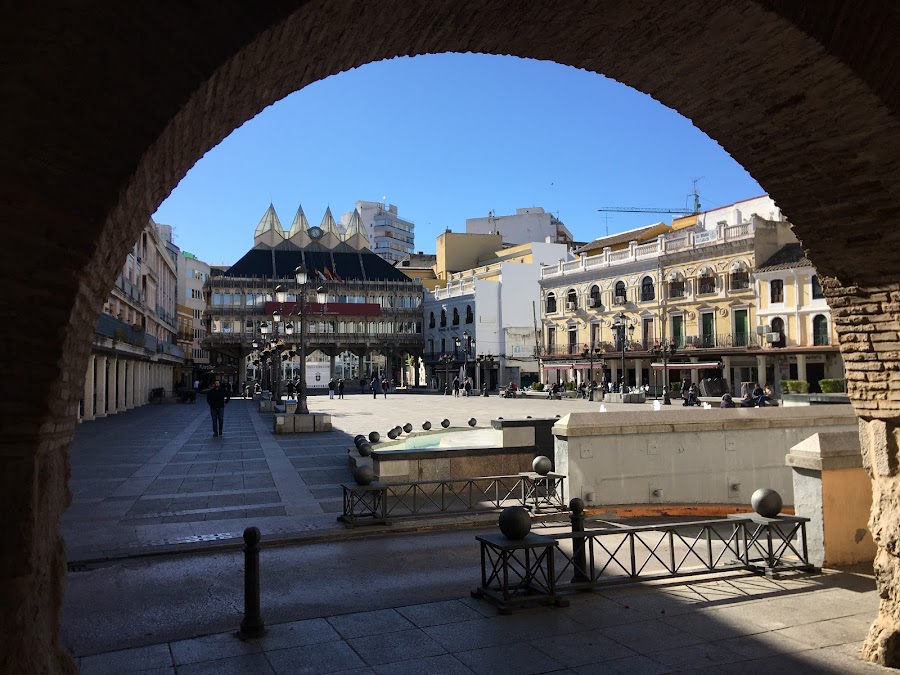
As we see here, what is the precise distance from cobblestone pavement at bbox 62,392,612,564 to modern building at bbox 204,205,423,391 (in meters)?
43.9

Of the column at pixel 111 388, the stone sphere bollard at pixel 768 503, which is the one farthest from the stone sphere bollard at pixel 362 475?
the column at pixel 111 388

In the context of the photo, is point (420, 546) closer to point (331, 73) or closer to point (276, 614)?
point (276, 614)

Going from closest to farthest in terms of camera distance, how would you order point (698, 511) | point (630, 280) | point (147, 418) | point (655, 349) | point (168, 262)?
1. point (698, 511)
2. point (147, 418)
3. point (655, 349)
4. point (630, 280)
5. point (168, 262)

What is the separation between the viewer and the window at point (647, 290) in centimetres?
4638

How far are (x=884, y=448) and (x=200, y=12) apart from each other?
5.45 m

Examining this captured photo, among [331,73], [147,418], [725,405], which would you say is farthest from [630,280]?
[331,73]

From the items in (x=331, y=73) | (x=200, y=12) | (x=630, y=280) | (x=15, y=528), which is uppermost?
(x=630, y=280)

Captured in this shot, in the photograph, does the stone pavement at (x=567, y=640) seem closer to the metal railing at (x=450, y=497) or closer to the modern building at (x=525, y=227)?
the metal railing at (x=450, y=497)

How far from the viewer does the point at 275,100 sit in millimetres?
4055

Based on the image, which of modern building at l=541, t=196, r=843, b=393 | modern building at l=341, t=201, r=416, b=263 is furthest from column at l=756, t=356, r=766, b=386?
modern building at l=341, t=201, r=416, b=263

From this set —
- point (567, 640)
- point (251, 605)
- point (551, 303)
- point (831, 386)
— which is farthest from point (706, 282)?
point (251, 605)

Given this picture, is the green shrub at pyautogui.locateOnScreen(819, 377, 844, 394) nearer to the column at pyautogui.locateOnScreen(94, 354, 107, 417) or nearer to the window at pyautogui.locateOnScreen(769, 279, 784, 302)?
the window at pyautogui.locateOnScreen(769, 279, 784, 302)

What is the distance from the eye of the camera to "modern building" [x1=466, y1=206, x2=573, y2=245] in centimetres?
7862

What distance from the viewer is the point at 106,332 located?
26.9 m
